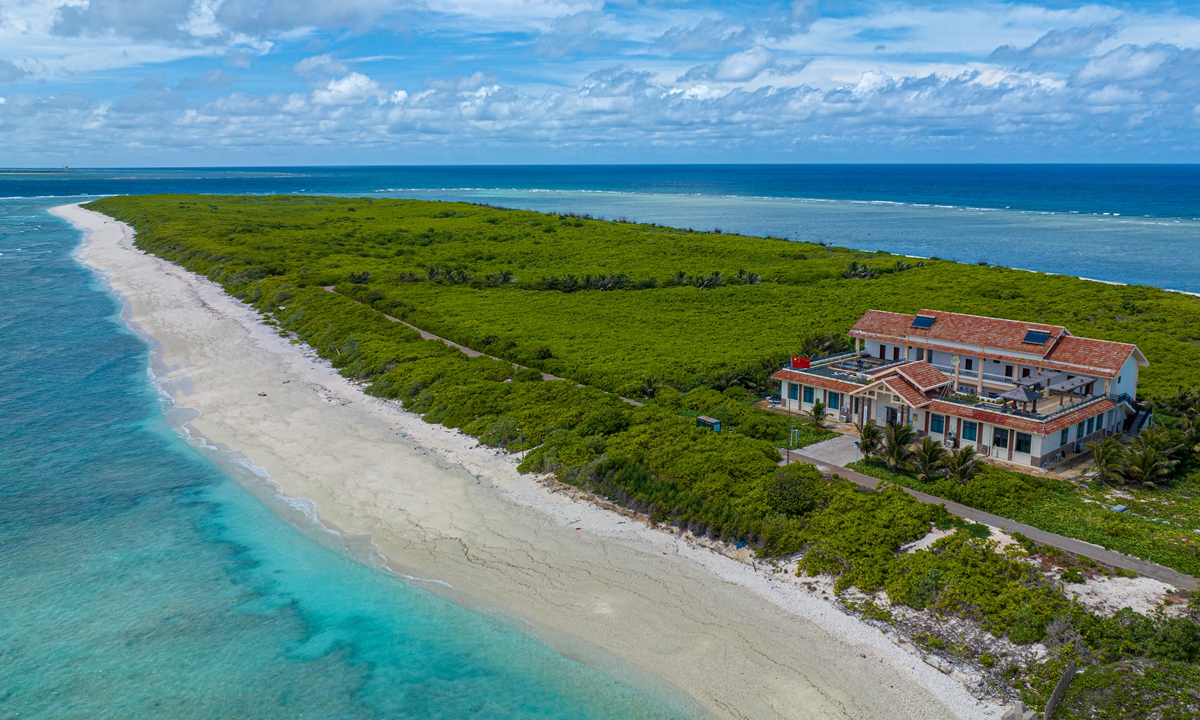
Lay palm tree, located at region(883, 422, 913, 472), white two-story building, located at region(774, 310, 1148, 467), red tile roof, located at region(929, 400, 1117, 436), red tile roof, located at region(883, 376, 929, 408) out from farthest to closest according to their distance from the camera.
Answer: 1. red tile roof, located at region(883, 376, 929, 408)
2. white two-story building, located at region(774, 310, 1148, 467)
3. red tile roof, located at region(929, 400, 1117, 436)
4. palm tree, located at region(883, 422, 913, 472)

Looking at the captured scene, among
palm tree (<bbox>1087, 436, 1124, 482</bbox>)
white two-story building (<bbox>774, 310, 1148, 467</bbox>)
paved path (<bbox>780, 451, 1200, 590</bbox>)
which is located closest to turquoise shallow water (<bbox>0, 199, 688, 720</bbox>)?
paved path (<bbox>780, 451, 1200, 590</bbox>)

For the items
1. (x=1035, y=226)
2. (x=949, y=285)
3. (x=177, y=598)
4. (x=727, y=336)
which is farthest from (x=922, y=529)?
(x=1035, y=226)

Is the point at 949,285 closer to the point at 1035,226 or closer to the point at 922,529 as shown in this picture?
the point at 922,529

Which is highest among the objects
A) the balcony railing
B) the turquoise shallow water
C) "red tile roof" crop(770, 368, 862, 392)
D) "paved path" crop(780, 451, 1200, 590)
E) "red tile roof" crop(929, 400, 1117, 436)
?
"red tile roof" crop(770, 368, 862, 392)

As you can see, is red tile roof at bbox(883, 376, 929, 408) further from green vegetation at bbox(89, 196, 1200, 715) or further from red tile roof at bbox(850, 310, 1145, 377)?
red tile roof at bbox(850, 310, 1145, 377)

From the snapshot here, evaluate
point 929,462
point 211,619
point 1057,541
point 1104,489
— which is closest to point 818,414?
point 929,462

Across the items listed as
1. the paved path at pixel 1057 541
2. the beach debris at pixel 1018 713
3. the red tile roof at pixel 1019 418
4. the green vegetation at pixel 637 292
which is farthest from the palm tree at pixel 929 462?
the green vegetation at pixel 637 292

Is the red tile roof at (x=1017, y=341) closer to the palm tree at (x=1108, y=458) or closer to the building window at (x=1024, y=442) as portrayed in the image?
the palm tree at (x=1108, y=458)
